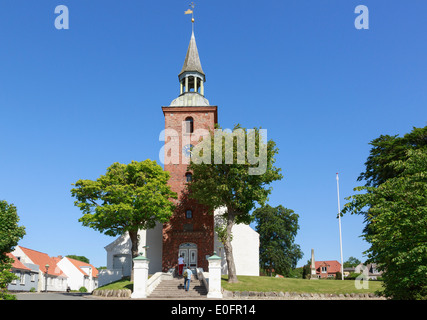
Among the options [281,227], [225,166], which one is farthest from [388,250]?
[281,227]

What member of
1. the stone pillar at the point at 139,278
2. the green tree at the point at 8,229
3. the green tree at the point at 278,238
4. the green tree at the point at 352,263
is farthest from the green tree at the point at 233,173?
the green tree at the point at 352,263

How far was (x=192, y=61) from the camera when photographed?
135ft

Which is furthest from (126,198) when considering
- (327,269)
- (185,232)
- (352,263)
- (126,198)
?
(352,263)

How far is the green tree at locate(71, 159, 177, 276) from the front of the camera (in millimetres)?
30969

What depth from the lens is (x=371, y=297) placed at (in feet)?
83.2

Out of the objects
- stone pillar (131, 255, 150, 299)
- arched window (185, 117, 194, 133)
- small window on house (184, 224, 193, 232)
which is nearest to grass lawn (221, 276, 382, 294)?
stone pillar (131, 255, 150, 299)

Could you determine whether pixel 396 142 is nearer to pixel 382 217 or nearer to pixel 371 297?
pixel 371 297

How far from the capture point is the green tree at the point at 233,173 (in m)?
30.7

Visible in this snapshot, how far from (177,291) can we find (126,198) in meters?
8.82

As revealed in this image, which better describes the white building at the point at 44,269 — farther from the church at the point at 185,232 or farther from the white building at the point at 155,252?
the church at the point at 185,232
